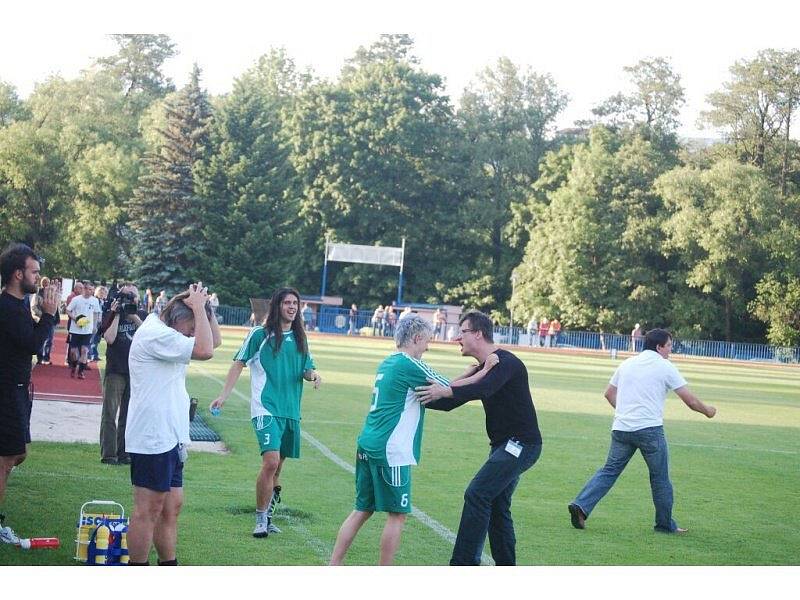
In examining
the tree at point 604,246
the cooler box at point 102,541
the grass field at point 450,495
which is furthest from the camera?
the tree at point 604,246

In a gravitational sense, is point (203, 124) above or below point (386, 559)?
above

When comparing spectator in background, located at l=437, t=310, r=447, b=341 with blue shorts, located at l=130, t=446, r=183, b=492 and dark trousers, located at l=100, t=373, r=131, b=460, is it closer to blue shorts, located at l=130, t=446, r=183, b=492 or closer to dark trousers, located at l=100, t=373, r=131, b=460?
dark trousers, located at l=100, t=373, r=131, b=460

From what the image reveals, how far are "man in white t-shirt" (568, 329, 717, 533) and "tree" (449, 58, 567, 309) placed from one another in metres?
60.6

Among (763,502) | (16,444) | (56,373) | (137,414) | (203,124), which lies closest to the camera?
(137,414)

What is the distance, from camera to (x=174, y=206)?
62.7m

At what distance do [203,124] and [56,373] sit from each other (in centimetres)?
4440

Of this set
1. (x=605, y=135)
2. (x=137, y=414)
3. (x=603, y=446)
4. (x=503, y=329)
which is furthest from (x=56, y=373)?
(x=605, y=135)

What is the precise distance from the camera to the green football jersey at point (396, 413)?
6.83m

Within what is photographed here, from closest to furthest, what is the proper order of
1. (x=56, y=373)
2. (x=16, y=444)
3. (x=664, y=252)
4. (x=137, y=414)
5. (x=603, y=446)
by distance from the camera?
(x=137, y=414), (x=16, y=444), (x=603, y=446), (x=56, y=373), (x=664, y=252)

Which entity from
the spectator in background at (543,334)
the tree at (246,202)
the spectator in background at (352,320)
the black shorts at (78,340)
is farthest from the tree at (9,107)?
the black shorts at (78,340)

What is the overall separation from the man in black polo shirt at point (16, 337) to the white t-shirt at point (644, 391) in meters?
4.95

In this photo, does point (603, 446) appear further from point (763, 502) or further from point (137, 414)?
Result: point (137, 414)

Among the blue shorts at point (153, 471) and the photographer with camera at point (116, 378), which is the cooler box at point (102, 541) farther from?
the photographer with camera at point (116, 378)

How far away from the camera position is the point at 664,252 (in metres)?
60.0
